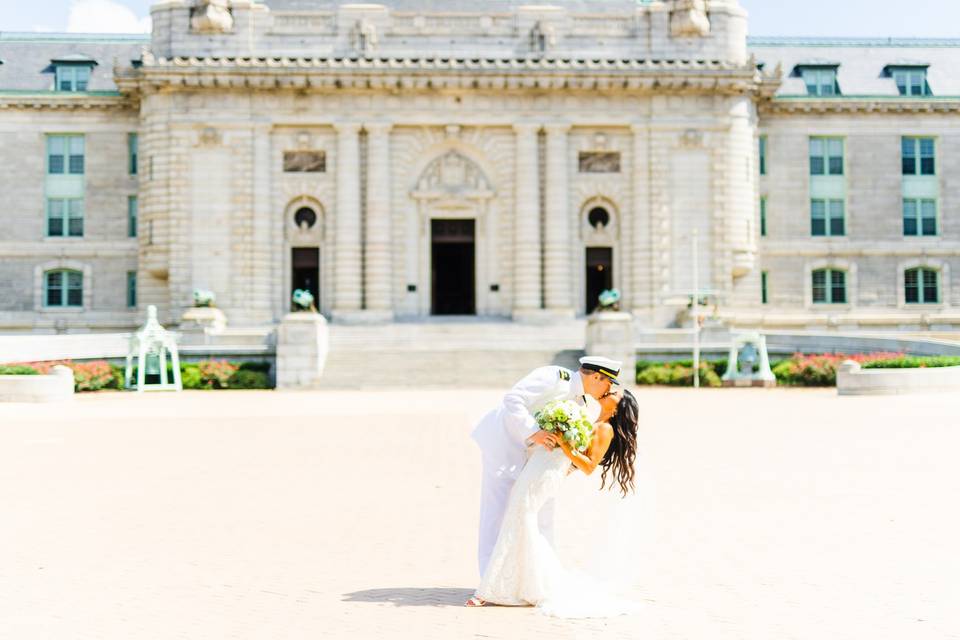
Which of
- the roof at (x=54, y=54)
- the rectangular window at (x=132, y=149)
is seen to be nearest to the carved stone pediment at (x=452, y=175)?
the rectangular window at (x=132, y=149)

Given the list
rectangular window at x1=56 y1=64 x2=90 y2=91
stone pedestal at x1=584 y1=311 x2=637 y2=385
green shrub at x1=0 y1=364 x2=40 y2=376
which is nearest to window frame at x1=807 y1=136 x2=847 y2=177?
stone pedestal at x1=584 y1=311 x2=637 y2=385

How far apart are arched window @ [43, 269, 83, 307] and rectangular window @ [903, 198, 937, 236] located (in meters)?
43.4

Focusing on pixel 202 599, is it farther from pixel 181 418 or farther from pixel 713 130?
pixel 713 130

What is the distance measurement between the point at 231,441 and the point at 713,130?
36.2 meters

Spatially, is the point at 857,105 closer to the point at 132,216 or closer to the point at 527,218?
the point at 527,218

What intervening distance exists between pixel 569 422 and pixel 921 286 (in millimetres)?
54518

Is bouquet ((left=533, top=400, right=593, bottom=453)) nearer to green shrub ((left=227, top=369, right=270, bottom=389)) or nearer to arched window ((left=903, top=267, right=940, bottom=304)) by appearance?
green shrub ((left=227, top=369, right=270, bottom=389))

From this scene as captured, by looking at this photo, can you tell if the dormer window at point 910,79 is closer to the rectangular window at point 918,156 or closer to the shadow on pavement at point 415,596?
the rectangular window at point 918,156

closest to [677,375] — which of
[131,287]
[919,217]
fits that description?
[919,217]

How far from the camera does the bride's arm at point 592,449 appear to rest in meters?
8.89

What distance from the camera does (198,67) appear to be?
5053cm

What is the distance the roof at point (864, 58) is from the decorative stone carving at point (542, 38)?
14.1 meters

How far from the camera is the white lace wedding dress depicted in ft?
29.7

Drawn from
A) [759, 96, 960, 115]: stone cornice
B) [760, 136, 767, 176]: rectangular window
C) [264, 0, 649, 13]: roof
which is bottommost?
[760, 136, 767, 176]: rectangular window
